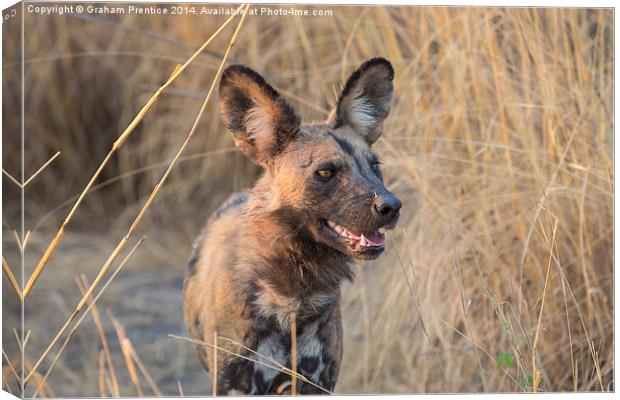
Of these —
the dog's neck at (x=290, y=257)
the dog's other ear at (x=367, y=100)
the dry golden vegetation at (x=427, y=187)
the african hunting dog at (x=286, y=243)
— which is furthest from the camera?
the dry golden vegetation at (x=427, y=187)

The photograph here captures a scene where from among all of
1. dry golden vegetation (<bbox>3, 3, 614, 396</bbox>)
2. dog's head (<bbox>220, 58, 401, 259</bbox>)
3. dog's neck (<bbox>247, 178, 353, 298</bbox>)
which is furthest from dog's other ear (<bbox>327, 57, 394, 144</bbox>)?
dry golden vegetation (<bbox>3, 3, 614, 396</bbox>)

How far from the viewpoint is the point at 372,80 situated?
466cm

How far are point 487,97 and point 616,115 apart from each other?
858mm

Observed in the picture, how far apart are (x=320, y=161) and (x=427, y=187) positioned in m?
1.64

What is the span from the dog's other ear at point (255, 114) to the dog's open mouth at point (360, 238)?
0.46 metres

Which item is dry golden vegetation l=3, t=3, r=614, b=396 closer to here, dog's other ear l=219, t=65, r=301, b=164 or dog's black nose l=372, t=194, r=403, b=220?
dog's black nose l=372, t=194, r=403, b=220

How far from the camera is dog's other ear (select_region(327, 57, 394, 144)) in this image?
4.60 m

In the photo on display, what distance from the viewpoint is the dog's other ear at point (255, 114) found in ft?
14.4

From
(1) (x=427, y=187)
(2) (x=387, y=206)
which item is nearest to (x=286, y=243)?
(2) (x=387, y=206)

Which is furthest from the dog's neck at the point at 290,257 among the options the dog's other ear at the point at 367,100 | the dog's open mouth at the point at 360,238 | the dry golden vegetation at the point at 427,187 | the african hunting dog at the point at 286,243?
the dog's other ear at the point at 367,100

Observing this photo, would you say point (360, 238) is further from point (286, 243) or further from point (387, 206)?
point (286, 243)

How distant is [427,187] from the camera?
19.3ft

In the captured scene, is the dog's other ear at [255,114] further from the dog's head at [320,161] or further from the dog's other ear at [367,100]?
the dog's other ear at [367,100]

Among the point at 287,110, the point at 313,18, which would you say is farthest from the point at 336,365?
the point at 313,18
